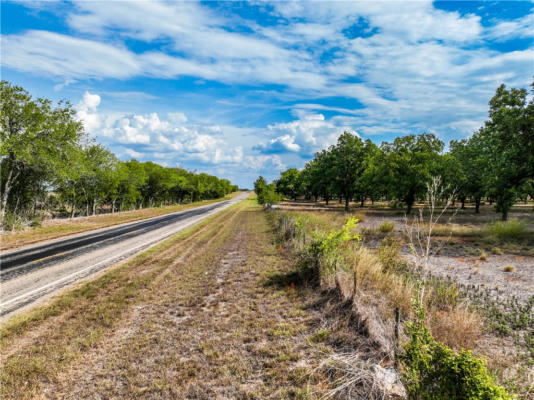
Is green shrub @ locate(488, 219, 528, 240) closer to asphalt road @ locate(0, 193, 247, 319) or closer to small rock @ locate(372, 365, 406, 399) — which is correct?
small rock @ locate(372, 365, 406, 399)

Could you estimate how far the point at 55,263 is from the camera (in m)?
11.1

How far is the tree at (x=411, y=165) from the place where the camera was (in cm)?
3528

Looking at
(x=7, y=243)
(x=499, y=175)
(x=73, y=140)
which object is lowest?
(x=7, y=243)

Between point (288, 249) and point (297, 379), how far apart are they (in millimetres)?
9224

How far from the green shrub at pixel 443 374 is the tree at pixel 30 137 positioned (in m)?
24.3

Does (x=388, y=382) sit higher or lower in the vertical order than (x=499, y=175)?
lower

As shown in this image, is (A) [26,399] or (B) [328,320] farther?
(B) [328,320]

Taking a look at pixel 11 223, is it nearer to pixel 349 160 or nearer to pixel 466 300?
pixel 466 300

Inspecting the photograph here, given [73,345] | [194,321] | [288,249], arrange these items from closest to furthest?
[73,345]
[194,321]
[288,249]

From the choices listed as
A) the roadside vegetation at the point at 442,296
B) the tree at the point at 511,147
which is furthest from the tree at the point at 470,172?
the roadside vegetation at the point at 442,296

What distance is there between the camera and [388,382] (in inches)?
143

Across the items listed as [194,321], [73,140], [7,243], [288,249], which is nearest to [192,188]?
[73,140]

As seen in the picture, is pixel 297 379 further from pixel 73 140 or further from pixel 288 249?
pixel 73 140

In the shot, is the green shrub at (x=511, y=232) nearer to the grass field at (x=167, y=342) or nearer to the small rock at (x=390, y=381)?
the grass field at (x=167, y=342)
